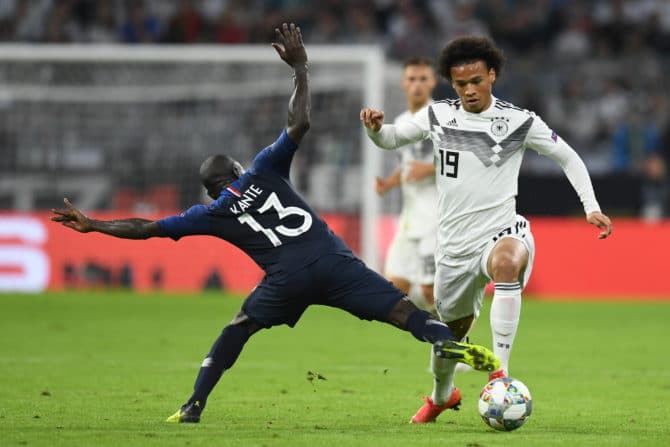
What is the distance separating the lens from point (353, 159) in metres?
19.3

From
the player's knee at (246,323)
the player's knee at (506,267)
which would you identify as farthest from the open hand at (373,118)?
the player's knee at (246,323)

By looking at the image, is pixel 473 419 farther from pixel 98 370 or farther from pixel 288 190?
pixel 98 370

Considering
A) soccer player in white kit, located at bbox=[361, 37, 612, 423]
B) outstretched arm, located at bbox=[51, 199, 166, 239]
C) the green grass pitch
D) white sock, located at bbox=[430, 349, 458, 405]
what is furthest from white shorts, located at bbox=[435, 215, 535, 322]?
outstretched arm, located at bbox=[51, 199, 166, 239]

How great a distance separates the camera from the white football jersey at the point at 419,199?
11.1 m

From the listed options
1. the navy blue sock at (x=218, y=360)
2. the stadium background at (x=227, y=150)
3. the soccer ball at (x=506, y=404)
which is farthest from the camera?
the stadium background at (x=227, y=150)

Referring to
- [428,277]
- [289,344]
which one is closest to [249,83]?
[289,344]

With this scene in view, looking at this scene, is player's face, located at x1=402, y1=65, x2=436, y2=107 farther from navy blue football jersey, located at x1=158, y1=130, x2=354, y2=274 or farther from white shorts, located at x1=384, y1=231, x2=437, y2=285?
navy blue football jersey, located at x1=158, y1=130, x2=354, y2=274

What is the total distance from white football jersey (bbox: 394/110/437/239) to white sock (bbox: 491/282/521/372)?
389 centimetres

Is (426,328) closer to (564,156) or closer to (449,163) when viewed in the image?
(449,163)

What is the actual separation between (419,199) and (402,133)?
11.8ft

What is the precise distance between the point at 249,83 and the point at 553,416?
12566 mm

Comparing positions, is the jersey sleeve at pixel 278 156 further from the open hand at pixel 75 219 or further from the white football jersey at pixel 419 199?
the white football jersey at pixel 419 199

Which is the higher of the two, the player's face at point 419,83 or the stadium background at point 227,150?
the player's face at point 419,83

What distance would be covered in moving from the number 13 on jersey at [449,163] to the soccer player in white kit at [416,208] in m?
3.37
